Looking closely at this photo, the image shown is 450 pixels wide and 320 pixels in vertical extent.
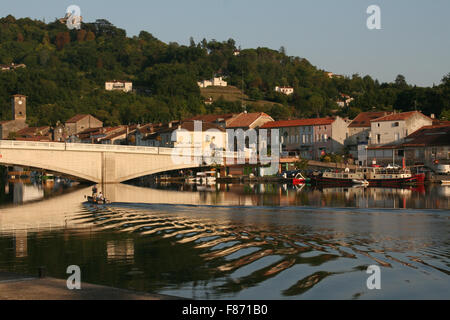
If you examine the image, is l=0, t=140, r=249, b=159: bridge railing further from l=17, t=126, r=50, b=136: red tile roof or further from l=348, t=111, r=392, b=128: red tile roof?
l=17, t=126, r=50, b=136: red tile roof

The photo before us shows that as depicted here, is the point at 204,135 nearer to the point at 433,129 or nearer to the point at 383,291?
the point at 433,129

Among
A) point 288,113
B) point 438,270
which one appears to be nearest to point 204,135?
point 288,113

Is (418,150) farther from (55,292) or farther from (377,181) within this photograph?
(55,292)

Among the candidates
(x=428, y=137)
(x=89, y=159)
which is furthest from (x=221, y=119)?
(x=89, y=159)

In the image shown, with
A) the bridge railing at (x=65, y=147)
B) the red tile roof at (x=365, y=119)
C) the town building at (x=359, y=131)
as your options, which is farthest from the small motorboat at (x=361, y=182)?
the bridge railing at (x=65, y=147)

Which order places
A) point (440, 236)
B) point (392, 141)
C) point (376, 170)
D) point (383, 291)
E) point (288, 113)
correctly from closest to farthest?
point (383, 291) < point (440, 236) < point (376, 170) < point (392, 141) < point (288, 113)

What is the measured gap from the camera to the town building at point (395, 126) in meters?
109

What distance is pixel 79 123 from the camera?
171000 mm

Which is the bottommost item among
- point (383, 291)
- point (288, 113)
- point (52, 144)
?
point (383, 291)

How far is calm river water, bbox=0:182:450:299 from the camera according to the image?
21.0 metres

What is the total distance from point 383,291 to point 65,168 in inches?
2727

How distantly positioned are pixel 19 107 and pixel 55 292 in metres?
171

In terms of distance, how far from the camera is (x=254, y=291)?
2017cm

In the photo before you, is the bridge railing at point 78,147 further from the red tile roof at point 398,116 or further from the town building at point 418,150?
the red tile roof at point 398,116
